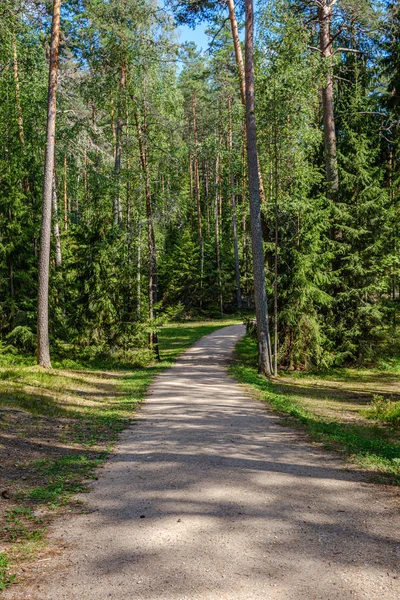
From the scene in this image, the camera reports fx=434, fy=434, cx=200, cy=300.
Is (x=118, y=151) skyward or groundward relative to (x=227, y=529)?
skyward

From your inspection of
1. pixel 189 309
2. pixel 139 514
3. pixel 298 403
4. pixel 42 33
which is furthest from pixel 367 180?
pixel 189 309

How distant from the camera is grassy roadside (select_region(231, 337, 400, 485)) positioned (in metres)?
6.38

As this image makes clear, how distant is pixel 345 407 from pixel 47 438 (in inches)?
295

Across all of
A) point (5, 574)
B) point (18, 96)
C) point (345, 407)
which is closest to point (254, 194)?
point (345, 407)

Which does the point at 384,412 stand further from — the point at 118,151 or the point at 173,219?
the point at 118,151

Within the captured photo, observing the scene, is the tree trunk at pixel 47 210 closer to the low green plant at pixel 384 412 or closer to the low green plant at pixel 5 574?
the low green plant at pixel 384 412

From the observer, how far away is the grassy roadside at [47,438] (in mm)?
4148

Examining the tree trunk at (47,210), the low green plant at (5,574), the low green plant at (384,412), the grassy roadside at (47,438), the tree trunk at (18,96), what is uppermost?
the tree trunk at (18,96)

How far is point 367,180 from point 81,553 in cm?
1756

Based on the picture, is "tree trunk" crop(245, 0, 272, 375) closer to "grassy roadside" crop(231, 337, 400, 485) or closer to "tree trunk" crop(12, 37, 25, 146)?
"grassy roadside" crop(231, 337, 400, 485)

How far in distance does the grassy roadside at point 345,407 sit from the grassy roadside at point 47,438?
3.47 meters

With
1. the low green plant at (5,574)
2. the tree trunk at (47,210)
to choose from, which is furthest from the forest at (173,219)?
the low green plant at (5,574)

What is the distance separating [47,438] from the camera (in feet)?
24.3

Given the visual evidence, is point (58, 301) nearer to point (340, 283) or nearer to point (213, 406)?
point (213, 406)
